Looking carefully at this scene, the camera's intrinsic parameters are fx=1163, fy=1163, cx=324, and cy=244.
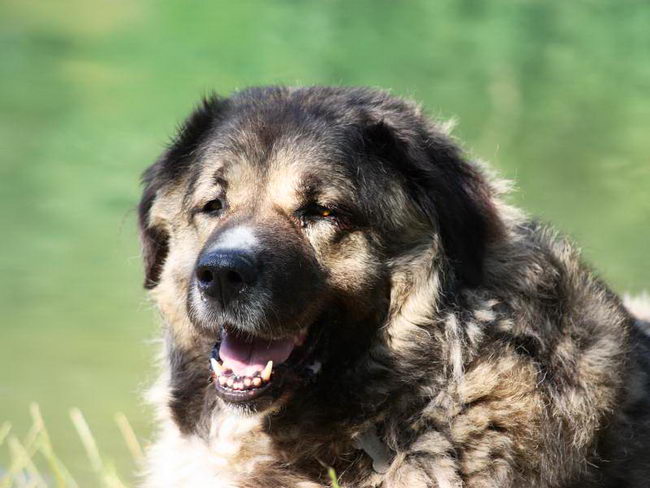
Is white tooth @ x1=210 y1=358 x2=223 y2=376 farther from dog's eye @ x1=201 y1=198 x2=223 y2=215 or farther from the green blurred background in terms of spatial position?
the green blurred background

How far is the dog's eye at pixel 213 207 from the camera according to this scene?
492 cm

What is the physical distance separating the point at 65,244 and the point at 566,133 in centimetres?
1052

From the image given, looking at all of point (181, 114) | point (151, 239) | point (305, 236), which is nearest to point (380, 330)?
point (305, 236)

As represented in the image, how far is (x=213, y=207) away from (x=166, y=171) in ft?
1.42

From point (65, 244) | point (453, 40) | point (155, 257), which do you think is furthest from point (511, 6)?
point (155, 257)

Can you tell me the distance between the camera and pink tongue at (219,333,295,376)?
468 cm

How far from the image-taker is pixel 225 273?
4.44 meters

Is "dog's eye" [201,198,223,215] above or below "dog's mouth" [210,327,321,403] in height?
above

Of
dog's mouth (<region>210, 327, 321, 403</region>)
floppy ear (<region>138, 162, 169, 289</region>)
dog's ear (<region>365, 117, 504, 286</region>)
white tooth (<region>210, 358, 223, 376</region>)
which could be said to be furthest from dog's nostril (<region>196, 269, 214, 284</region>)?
dog's ear (<region>365, 117, 504, 286</region>)

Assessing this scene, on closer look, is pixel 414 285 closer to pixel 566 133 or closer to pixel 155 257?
pixel 155 257

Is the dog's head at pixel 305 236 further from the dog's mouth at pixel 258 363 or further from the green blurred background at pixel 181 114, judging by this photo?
the green blurred background at pixel 181 114

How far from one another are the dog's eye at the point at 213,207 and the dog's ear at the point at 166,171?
30 cm

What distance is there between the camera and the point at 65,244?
49.4ft

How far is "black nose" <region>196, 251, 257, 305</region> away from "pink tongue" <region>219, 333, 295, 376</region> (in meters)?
0.30
